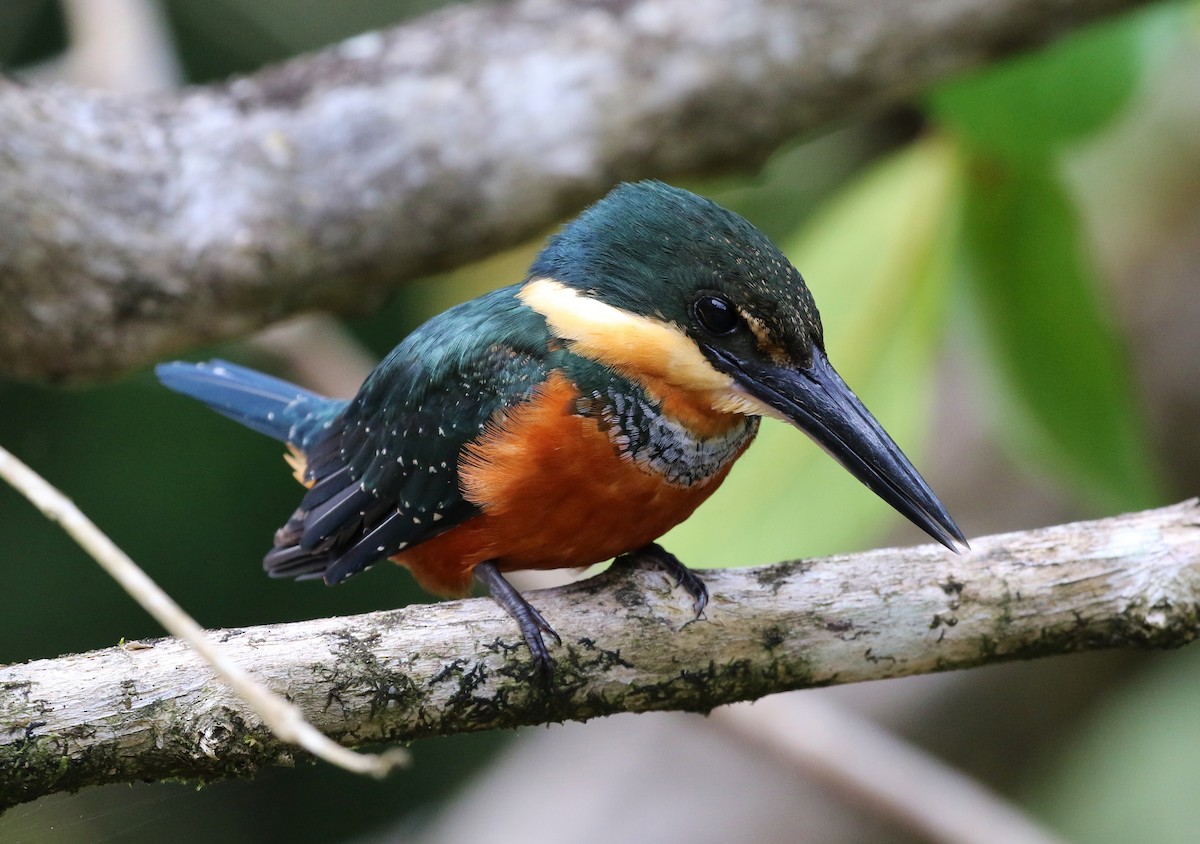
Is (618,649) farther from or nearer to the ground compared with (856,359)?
nearer to the ground

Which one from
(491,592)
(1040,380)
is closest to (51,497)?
(491,592)

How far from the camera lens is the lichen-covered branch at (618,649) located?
1816 mm

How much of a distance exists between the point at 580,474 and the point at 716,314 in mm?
383

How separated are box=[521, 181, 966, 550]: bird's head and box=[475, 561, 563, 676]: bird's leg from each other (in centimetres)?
46

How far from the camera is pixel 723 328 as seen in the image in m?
2.32

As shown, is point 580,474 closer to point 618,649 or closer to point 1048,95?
point 618,649

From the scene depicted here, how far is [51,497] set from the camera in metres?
1.49

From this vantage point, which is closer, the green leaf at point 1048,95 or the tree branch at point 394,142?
the tree branch at point 394,142

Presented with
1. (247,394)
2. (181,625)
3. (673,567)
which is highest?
(247,394)

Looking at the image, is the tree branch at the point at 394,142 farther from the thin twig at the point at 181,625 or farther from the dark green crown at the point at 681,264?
the thin twig at the point at 181,625

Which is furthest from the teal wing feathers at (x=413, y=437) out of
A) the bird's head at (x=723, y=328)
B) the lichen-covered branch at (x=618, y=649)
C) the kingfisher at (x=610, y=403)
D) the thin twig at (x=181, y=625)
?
the thin twig at (x=181, y=625)

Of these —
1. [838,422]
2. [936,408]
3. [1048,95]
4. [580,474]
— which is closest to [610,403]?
[580,474]

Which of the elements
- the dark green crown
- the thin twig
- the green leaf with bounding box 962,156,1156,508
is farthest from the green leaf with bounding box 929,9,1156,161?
the thin twig

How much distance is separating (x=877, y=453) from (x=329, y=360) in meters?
2.53
